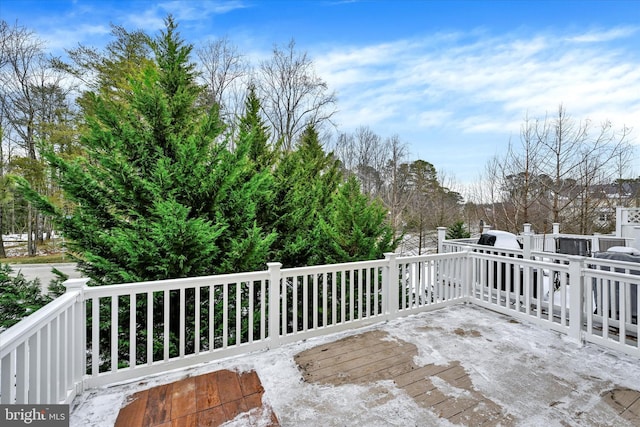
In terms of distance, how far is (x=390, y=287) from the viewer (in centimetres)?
383

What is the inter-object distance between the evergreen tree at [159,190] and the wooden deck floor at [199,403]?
119 cm

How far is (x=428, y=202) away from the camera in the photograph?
14.0 metres

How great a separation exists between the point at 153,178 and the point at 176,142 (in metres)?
0.56

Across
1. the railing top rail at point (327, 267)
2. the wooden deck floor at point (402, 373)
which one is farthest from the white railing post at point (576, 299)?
the railing top rail at point (327, 267)

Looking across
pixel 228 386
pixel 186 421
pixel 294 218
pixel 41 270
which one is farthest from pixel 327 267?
pixel 41 270

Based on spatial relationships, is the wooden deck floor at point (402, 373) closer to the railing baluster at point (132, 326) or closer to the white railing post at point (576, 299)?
the railing baluster at point (132, 326)

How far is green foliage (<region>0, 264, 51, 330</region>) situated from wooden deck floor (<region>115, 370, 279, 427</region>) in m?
1.87

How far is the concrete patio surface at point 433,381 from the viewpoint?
2.02 meters

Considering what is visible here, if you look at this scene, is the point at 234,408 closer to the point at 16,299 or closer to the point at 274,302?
the point at 274,302

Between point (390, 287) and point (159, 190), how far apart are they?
3054mm

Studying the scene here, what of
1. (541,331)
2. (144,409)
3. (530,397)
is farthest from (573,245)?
(144,409)

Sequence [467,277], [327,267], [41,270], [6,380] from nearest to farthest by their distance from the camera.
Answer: [6,380] → [327,267] → [467,277] → [41,270]

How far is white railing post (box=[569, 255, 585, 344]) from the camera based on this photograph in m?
3.24

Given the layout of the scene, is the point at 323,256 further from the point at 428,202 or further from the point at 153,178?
the point at 428,202
